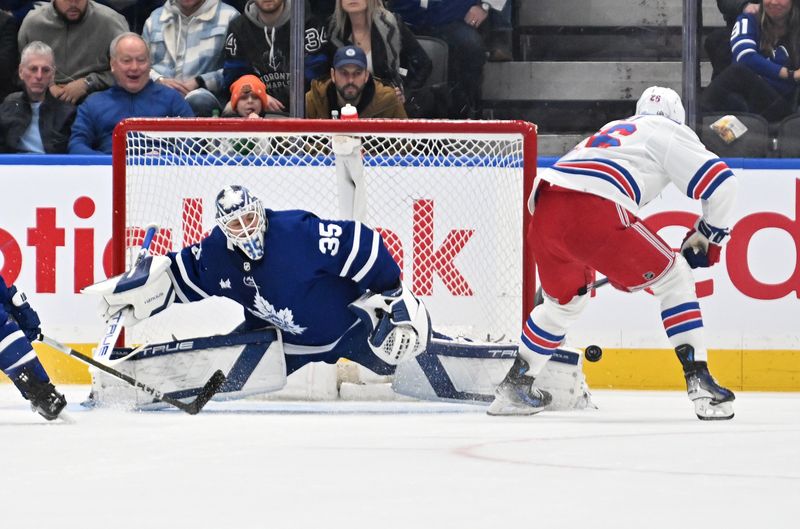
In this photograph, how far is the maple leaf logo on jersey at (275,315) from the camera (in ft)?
15.3

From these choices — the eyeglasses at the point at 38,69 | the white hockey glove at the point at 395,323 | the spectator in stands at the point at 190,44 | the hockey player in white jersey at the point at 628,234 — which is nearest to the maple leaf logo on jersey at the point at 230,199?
the white hockey glove at the point at 395,323

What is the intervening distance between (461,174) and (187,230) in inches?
38.4

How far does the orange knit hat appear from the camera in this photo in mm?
5766

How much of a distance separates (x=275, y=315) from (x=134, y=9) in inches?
77.4

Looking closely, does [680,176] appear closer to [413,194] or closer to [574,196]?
[574,196]

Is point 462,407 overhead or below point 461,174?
below

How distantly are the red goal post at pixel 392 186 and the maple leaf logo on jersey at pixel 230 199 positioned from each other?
2.23ft

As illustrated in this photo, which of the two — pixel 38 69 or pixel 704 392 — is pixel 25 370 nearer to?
pixel 704 392

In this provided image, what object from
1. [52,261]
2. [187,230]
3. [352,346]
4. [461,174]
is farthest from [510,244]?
[52,261]

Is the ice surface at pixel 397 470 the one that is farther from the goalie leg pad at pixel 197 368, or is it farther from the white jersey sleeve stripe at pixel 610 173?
the white jersey sleeve stripe at pixel 610 173

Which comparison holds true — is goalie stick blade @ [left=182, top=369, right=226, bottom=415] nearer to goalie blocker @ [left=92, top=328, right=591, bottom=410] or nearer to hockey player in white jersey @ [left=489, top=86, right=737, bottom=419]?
goalie blocker @ [left=92, top=328, right=591, bottom=410]

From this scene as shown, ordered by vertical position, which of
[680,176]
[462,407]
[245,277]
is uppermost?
[680,176]

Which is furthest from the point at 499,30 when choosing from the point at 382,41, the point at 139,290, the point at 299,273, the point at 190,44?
the point at 139,290

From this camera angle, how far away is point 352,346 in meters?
4.84
